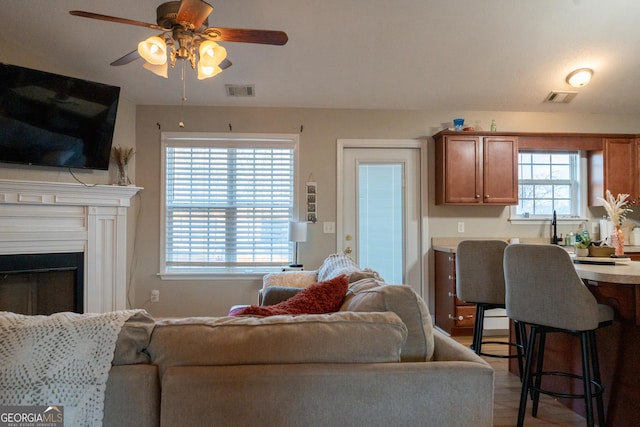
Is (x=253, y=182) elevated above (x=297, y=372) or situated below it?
above

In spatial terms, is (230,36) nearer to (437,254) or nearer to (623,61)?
(437,254)

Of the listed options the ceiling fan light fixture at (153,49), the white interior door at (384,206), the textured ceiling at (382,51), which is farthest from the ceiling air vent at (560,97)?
the ceiling fan light fixture at (153,49)

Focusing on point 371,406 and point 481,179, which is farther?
point 481,179

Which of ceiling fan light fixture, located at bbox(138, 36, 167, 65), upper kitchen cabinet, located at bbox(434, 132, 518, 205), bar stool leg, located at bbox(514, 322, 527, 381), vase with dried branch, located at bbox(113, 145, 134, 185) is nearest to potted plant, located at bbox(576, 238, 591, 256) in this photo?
bar stool leg, located at bbox(514, 322, 527, 381)

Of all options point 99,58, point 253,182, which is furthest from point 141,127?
point 253,182

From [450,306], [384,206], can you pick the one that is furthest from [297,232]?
[450,306]

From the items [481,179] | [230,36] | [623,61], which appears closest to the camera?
[230,36]

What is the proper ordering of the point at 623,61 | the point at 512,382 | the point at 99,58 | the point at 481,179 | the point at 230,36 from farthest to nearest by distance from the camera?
1. the point at 481,179
2. the point at 623,61
3. the point at 99,58
4. the point at 512,382
5. the point at 230,36

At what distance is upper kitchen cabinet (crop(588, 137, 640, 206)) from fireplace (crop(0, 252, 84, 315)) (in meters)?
5.46

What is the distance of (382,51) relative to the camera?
11.2 ft

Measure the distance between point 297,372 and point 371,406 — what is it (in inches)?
9.2

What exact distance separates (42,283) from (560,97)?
18.3ft

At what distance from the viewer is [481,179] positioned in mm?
3992

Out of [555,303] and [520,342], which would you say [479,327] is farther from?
[555,303]
